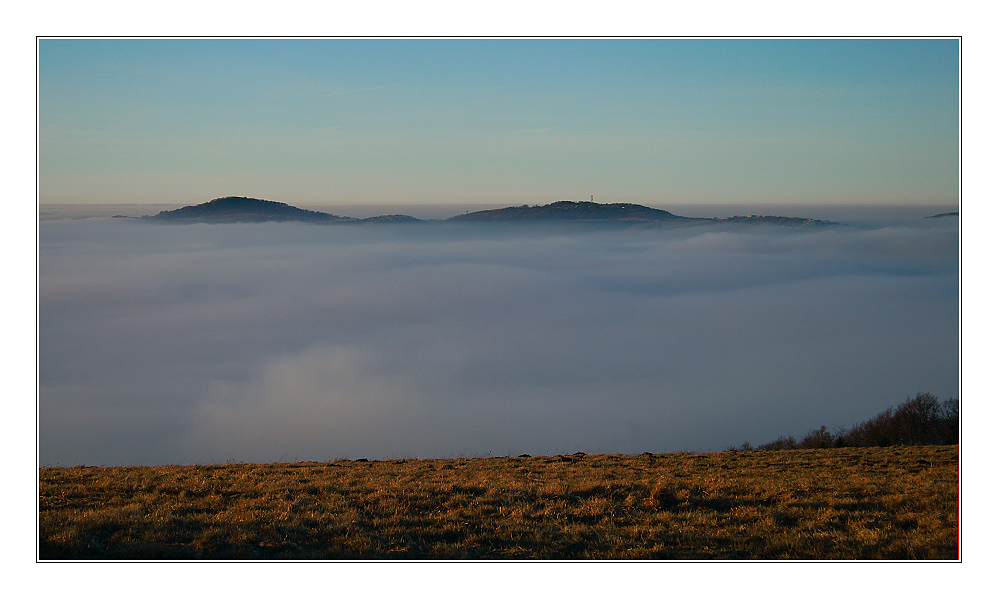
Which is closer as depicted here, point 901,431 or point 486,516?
point 486,516

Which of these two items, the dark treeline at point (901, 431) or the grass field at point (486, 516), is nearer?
the grass field at point (486, 516)

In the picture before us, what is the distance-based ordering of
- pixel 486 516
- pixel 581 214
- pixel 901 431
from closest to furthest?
pixel 486 516 → pixel 901 431 → pixel 581 214

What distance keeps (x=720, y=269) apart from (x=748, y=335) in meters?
9.90

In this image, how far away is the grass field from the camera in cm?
727

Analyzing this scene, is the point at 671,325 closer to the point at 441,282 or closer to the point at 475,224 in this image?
the point at 441,282

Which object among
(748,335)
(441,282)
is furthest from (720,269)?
(441,282)

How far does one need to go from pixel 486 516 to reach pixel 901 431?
26.2m

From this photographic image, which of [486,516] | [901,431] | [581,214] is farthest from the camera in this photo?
[581,214]

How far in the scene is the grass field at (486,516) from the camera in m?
7.27

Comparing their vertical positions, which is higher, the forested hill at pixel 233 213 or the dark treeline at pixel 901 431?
the forested hill at pixel 233 213

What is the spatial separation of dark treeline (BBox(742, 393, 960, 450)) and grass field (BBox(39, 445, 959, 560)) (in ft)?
49.2

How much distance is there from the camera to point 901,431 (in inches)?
1062

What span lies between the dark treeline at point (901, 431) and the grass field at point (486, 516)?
49.2 feet

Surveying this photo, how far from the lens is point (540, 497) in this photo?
381 inches
